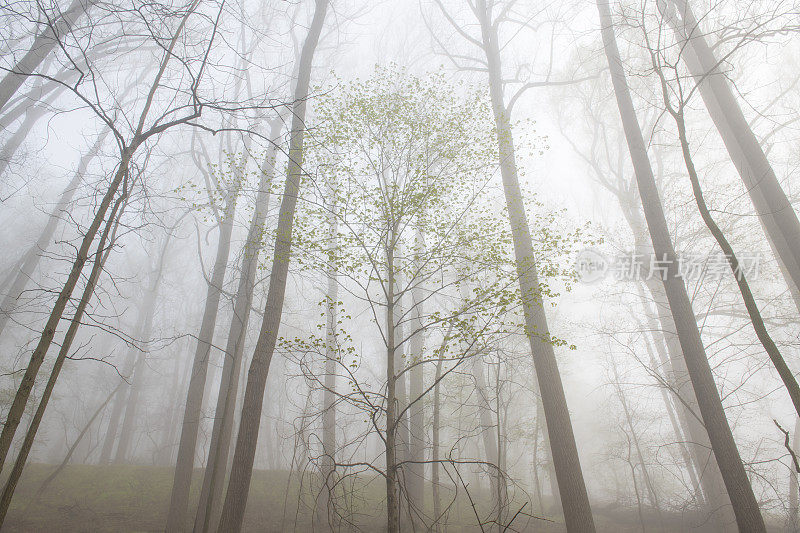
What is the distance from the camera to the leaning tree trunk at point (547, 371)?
4984mm

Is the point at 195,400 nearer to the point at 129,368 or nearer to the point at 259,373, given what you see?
the point at 259,373

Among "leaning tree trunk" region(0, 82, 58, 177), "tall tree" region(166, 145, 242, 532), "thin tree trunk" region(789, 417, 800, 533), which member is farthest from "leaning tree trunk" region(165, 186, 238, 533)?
"thin tree trunk" region(789, 417, 800, 533)

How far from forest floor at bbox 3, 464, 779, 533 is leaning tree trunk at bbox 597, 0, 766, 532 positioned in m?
5.03

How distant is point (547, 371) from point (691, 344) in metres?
1.83

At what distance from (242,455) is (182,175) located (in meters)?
14.6

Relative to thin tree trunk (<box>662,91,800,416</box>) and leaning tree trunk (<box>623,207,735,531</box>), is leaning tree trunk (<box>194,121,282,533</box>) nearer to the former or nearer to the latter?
thin tree trunk (<box>662,91,800,416</box>)

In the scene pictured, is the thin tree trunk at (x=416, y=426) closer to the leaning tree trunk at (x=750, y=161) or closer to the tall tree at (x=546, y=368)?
the tall tree at (x=546, y=368)

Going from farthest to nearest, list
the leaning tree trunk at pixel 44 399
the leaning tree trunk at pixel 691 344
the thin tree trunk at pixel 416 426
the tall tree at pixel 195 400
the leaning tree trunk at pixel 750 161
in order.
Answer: the thin tree trunk at pixel 416 426 < the tall tree at pixel 195 400 < the leaning tree trunk at pixel 750 161 < the leaning tree trunk at pixel 691 344 < the leaning tree trunk at pixel 44 399

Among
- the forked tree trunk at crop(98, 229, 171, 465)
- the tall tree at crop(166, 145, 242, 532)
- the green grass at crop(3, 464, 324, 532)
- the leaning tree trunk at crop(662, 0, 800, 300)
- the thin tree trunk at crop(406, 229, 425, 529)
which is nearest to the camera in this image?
the leaning tree trunk at crop(662, 0, 800, 300)

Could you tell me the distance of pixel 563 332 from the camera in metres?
14.7

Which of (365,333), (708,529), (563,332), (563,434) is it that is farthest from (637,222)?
(365,333)

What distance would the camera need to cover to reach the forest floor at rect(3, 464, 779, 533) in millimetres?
8320

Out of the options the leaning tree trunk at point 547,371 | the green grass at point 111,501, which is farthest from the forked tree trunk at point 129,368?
the leaning tree trunk at point 547,371

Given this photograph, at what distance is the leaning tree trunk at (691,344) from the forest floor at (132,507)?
503 cm
